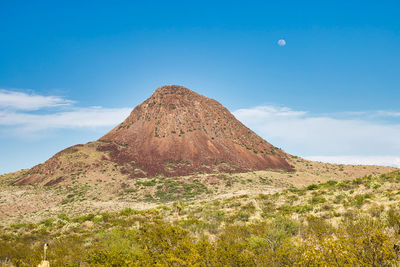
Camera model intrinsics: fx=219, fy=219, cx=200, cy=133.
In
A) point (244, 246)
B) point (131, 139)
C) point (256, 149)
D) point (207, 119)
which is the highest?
point (207, 119)

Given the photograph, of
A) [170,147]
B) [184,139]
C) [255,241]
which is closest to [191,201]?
[255,241]

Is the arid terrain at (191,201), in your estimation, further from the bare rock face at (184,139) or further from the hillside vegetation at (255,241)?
the bare rock face at (184,139)

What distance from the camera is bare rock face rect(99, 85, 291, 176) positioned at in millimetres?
56906

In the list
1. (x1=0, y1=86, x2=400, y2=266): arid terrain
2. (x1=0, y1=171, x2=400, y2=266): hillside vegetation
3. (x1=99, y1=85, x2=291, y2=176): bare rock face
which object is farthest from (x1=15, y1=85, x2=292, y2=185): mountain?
(x1=0, y1=171, x2=400, y2=266): hillside vegetation

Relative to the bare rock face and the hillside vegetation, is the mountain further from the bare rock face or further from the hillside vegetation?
the hillside vegetation

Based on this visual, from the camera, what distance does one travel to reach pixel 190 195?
119ft

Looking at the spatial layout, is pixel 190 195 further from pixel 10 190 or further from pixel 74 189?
pixel 10 190

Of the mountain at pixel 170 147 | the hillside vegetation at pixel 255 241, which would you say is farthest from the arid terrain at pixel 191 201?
the mountain at pixel 170 147

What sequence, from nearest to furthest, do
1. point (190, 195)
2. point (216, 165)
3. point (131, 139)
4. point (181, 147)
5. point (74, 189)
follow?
1. point (190, 195)
2. point (74, 189)
3. point (216, 165)
4. point (181, 147)
5. point (131, 139)

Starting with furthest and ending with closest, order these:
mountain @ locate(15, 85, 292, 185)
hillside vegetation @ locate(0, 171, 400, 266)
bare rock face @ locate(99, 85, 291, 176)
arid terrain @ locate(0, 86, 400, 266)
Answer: bare rock face @ locate(99, 85, 291, 176) < mountain @ locate(15, 85, 292, 185) < arid terrain @ locate(0, 86, 400, 266) < hillside vegetation @ locate(0, 171, 400, 266)

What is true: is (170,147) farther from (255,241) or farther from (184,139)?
(255,241)

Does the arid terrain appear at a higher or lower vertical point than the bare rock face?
lower

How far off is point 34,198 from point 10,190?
12472 millimetres

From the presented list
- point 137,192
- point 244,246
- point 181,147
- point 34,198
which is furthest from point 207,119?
point 244,246
